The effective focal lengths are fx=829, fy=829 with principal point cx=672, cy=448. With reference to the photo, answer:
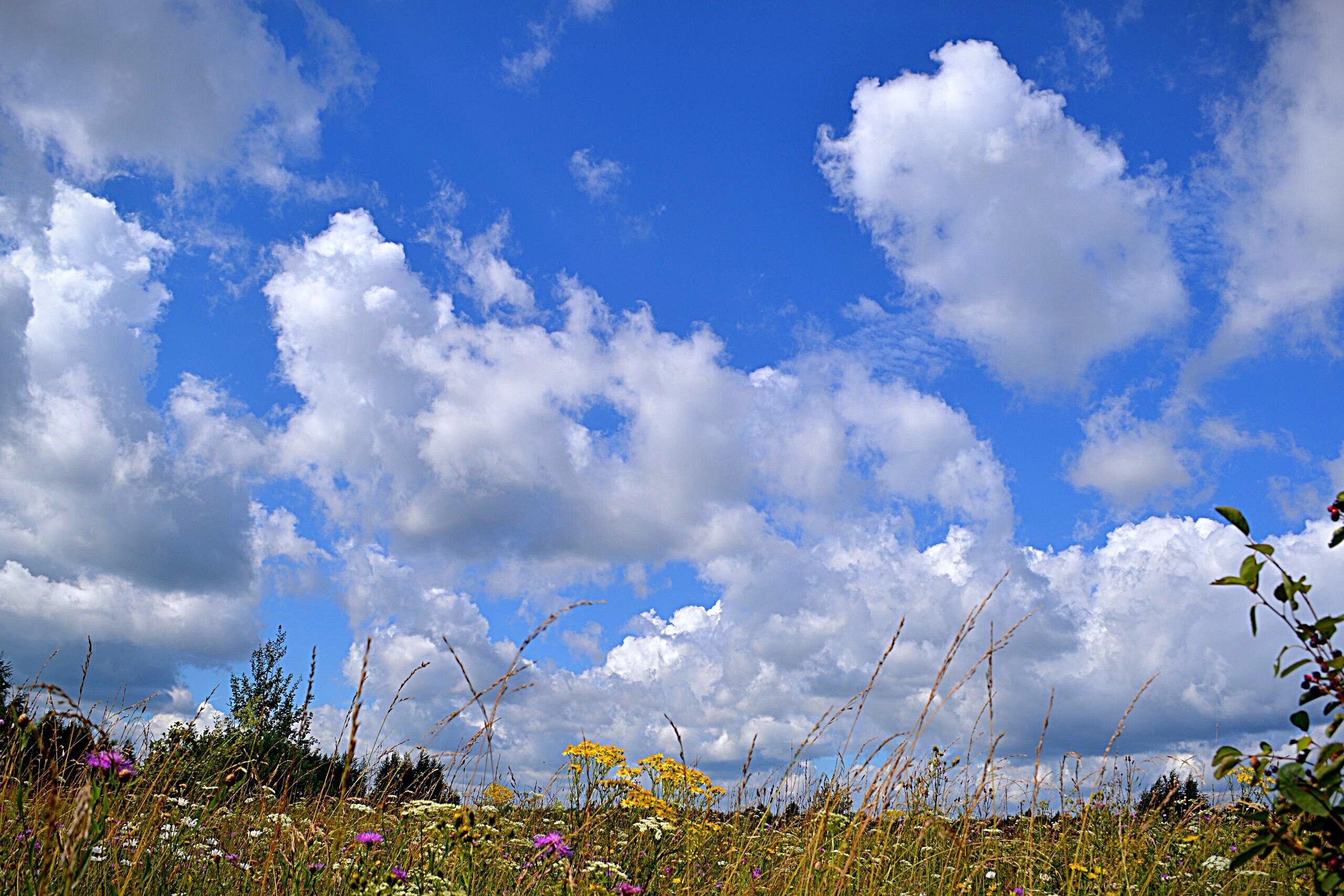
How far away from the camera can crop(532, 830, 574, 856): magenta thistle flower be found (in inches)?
137

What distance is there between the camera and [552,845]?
360 cm

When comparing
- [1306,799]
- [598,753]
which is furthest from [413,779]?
[1306,799]

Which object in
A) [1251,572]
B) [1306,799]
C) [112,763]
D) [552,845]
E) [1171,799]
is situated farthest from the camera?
[1171,799]

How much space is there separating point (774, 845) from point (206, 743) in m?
4.40

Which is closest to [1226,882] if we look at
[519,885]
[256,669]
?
[519,885]

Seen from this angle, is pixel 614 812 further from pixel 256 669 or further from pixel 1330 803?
pixel 256 669

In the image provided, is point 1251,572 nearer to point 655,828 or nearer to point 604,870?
point 604,870

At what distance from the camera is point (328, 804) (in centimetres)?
487

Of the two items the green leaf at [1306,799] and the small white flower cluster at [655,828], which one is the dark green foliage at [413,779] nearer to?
the small white flower cluster at [655,828]

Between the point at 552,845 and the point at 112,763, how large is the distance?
1730 mm

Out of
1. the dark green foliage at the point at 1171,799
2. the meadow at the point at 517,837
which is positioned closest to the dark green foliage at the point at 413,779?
the meadow at the point at 517,837

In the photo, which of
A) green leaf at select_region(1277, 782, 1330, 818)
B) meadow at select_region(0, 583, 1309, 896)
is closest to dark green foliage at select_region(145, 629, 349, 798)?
meadow at select_region(0, 583, 1309, 896)

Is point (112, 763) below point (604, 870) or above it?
above

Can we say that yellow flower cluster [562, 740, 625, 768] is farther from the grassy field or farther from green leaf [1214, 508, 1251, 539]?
green leaf [1214, 508, 1251, 539]
